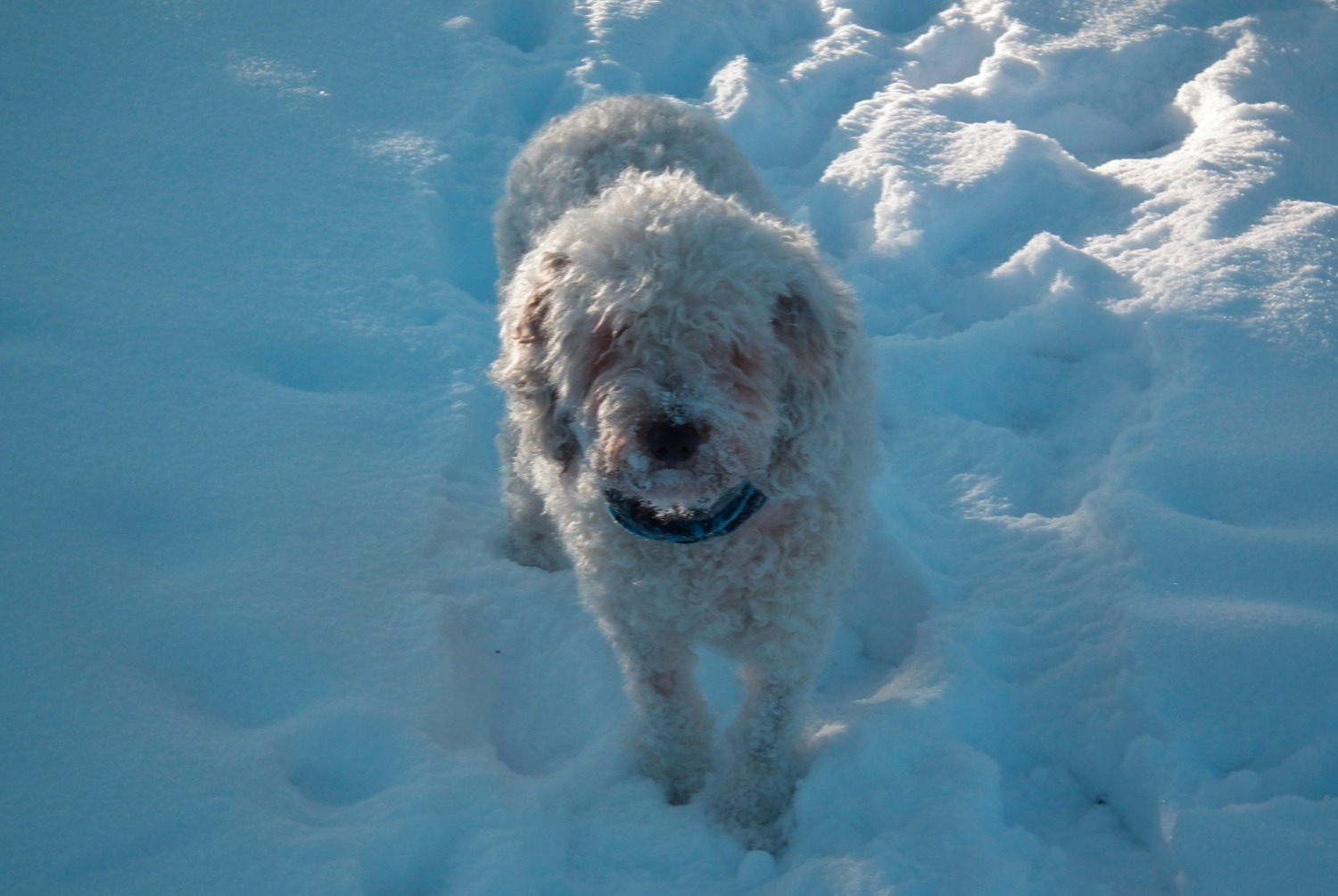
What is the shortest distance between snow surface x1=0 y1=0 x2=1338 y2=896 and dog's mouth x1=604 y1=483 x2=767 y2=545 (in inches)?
30.2

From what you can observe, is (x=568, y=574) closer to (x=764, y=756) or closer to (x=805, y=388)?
(x=764, y=756)

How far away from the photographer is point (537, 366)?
7.46 feet

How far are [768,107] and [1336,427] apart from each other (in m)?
Result: 3.32

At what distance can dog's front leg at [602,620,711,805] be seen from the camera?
248 cm

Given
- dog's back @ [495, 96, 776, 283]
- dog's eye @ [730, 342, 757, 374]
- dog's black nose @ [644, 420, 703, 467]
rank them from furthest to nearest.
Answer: dog's back @ [495, 96, 776, 283], dog's eye @ [730, 342, 757, 374], dog's black nose @ [644, 420, 703, 467]

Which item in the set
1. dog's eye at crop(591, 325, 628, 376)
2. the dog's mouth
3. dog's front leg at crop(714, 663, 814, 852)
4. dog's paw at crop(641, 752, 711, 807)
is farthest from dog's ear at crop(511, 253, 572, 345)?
dog's paw at crop(641, 752, 711, 807)

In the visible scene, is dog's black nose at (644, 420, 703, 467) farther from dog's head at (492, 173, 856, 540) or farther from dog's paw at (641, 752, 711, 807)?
dog's paw at (641, 752, 711, 807)

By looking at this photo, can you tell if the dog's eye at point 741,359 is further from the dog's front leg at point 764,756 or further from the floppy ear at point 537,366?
the dog's front leg at point 764,756

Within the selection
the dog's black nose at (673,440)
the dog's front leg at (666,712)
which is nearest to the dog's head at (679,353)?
the dog's black nose at (673,440)

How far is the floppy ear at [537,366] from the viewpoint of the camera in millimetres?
2244

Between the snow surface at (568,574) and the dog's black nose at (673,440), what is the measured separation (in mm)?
1031

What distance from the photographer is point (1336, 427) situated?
9.84 feet

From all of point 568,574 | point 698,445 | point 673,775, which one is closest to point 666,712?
point 673,775

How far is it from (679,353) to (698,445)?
0.21 metres
